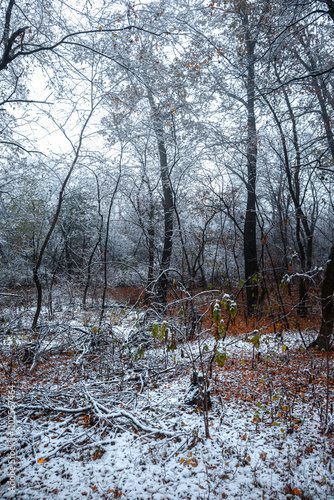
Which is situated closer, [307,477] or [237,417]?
[307,477]

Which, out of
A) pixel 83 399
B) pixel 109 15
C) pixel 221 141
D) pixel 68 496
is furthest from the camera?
pixel 221 141

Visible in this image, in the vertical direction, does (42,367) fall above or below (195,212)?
below

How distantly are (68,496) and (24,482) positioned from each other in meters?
0.52

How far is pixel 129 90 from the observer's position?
5.87 meters

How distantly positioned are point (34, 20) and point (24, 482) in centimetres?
656

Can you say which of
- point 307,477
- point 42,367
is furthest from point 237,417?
point 42,367

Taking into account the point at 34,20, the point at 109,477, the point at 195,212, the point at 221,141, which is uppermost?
the point at 34,20

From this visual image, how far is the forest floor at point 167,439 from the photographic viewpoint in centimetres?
239

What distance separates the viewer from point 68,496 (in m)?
2.34

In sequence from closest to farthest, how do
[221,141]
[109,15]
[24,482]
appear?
[24,482] < [109,15] < [221,141]

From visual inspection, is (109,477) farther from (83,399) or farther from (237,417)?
(237,417)

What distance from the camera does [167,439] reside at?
2.95 metres

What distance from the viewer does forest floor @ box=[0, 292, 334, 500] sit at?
239cm

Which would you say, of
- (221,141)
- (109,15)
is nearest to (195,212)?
(221,141)
